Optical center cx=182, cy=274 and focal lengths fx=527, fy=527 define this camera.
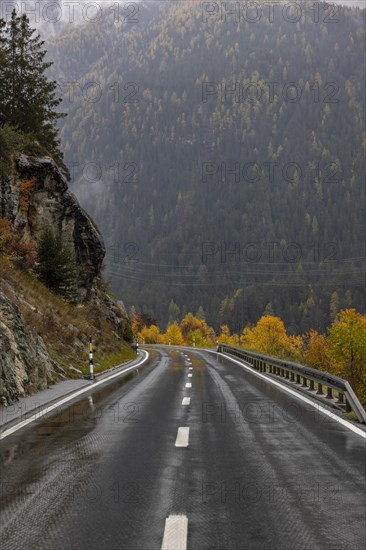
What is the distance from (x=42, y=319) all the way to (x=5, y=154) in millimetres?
9680

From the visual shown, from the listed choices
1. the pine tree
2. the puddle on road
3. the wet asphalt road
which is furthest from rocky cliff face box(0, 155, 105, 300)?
the wet asphalt road

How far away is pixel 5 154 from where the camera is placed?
27.4m

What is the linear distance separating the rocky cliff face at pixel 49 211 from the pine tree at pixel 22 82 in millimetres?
4849

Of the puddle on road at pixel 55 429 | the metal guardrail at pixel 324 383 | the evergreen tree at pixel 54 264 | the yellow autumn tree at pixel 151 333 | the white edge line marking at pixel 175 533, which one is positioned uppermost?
the evergreen tree at pixel 54 264

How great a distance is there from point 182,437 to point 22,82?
3577 cm

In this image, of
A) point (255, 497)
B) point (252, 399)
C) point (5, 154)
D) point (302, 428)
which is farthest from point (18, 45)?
point (255, 497)

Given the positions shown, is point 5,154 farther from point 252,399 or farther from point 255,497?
point 255,497

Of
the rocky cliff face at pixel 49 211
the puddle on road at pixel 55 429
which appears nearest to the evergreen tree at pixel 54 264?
the rocky cliff face at pixel 49 211

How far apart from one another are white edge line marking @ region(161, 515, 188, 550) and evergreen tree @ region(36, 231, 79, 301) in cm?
2532

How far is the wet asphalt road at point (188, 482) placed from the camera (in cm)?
456

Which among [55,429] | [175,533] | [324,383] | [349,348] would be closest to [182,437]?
[55,429]

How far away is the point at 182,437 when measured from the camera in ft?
29.1

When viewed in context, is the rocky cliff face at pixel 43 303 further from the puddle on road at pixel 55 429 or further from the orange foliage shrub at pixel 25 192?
the puddle on road at pixel 55 429

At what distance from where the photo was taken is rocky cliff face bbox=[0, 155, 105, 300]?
1246 inches
